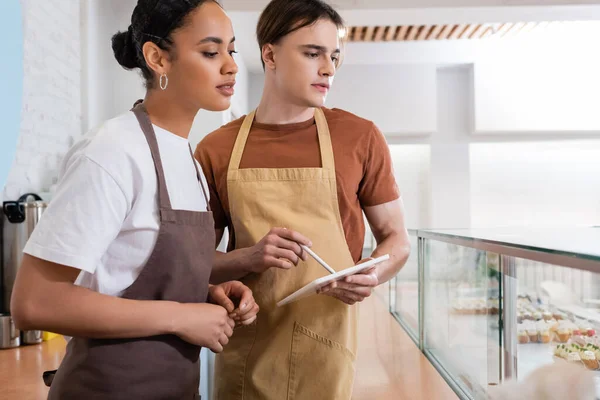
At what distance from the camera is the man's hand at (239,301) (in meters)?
1.09

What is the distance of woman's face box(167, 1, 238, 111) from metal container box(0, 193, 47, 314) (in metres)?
1.74

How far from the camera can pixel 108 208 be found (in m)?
0.83

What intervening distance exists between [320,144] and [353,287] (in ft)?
1.21

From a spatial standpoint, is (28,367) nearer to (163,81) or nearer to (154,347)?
(154,347)

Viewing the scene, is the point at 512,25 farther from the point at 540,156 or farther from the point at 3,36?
the point at 3,36

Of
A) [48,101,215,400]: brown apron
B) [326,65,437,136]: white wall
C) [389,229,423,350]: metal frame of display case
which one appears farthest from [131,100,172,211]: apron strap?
[326,65,437,136]: white wall

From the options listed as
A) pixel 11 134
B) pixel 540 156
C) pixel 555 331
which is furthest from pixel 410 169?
pixel 555 331

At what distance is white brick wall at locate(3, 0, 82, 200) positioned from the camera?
2875 millimetres

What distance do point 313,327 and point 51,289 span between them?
68cm

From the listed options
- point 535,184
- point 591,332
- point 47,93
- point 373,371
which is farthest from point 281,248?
point 535,184

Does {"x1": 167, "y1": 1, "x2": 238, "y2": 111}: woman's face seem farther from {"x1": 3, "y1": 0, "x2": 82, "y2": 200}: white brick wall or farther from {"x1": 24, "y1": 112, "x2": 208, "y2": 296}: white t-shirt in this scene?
{"x1": 3, "y1": 0, "x2": 82, "y2": 200}: white brick wall

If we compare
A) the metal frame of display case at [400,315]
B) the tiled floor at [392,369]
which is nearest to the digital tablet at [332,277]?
the tiled floor at [392,369]

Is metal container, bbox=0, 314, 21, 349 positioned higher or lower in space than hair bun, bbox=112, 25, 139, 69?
lower

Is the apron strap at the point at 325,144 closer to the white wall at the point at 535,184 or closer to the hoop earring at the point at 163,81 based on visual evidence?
the hoop earring at the point at 163,81
